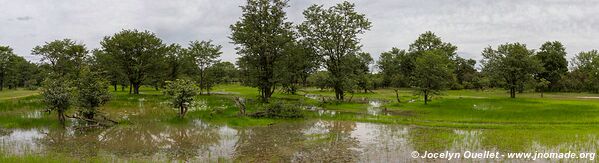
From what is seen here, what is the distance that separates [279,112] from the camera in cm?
3234

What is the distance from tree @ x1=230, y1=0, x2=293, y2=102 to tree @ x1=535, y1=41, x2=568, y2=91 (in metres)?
70.3

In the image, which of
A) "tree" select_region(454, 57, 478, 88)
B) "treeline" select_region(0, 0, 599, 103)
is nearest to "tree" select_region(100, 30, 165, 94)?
"treeline" select_region(0, 0, 599, 103)

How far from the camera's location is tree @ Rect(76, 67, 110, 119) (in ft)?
87.9

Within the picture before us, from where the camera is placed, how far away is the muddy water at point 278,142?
1731 centimetres

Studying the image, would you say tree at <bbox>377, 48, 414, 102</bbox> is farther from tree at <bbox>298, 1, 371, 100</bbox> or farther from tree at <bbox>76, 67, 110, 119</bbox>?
tree at <bbox>76, 67, 110, 119</bbox>

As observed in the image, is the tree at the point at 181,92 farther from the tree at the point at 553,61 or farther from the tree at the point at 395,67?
the tree at the point at 553,61

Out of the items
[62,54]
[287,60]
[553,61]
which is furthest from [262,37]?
[553,61]


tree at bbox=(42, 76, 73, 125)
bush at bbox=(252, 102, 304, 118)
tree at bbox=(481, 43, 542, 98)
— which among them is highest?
tree at bbox=(481, 43, 542, 98)

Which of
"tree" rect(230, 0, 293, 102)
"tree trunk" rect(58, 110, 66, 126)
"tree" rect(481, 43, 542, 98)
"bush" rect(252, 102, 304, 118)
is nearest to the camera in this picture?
"tree trunk" rect(58, 110, 66, 126)

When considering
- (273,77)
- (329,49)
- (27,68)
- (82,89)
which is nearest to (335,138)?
(82,89)

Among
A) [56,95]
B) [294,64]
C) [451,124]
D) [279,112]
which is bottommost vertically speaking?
[451,124]

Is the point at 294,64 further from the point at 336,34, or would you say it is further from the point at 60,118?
the point at 60,118

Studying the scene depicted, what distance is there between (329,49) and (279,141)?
33658mm

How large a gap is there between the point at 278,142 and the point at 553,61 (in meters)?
91.7
